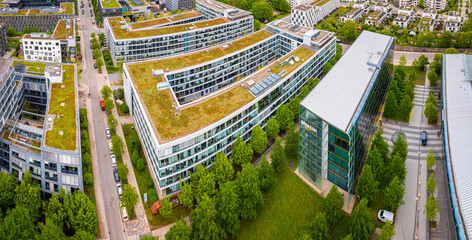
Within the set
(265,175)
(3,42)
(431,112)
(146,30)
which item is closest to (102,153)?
(265,175)

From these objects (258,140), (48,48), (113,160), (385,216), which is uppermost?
(48,48)

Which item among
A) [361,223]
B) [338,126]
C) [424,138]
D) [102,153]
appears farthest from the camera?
[424,138]

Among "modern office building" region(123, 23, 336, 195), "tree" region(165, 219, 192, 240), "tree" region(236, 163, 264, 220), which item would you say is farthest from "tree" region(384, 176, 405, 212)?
"tree" region(165, 219, 192, 240)

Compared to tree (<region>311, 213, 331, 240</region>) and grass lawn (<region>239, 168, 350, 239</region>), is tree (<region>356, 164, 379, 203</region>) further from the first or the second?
tree (<region>311, 213, 331, 240</region>)

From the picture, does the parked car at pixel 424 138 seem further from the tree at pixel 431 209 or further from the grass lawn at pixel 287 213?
the grass lawn at pixel 287 213

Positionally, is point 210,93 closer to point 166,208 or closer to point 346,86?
point 346,86
